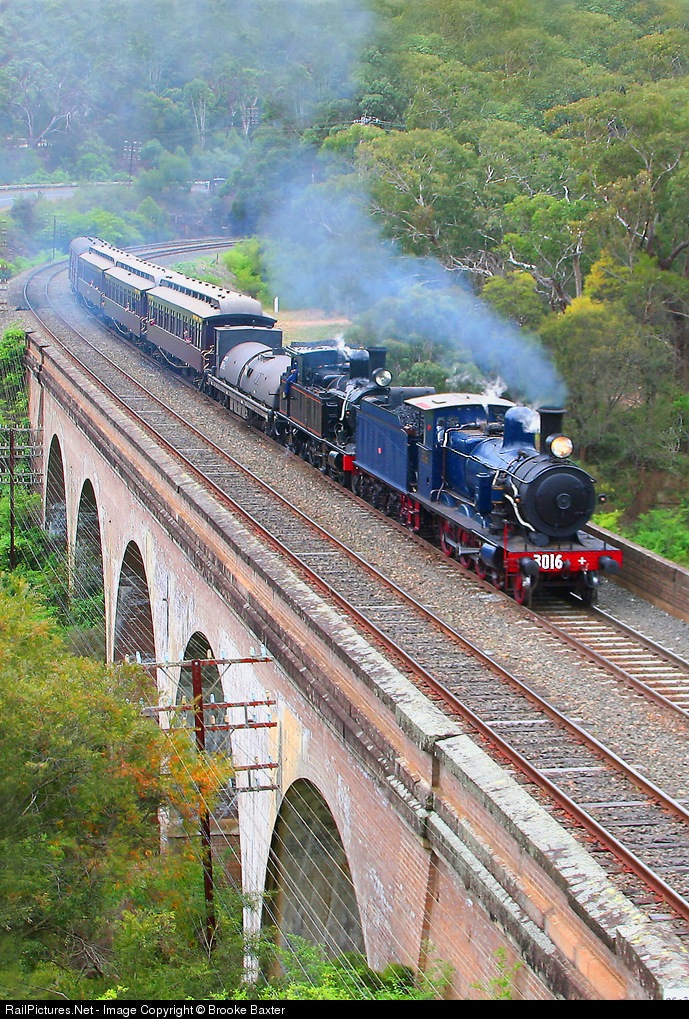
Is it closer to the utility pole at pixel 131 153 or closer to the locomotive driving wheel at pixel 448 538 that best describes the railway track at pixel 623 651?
the locomotive driving wheel at pixel 448 538

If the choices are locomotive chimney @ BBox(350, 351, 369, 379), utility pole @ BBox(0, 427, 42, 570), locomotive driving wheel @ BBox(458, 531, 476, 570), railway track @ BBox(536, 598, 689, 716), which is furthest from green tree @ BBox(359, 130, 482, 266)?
railway track @ BBox(536, 598, 689, 716)

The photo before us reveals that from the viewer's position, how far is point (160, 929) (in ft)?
37.6

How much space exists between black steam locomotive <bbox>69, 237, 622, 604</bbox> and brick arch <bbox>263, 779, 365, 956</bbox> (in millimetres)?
4456

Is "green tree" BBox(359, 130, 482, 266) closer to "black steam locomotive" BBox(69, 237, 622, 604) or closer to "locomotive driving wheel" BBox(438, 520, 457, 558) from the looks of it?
"black steam locomotive" BBox(69, 237, 622, 604)

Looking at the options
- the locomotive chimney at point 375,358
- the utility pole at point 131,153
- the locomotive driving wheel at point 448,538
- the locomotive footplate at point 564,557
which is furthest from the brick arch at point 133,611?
the utility pole at point 131,153

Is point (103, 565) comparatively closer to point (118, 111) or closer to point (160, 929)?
point (160, 929)

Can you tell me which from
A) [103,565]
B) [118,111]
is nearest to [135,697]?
[103,565]

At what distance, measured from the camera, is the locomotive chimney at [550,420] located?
51.8ft

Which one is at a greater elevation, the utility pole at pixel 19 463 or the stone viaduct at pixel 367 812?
the stone viaduct at pixel 367 812

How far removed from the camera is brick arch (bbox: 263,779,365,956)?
12875 millimetres

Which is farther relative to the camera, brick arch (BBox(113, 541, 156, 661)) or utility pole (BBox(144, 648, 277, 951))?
brick arch (BBox(113, 541, 156, 661))

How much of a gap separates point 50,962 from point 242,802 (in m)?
4.04

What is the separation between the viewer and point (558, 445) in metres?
15.8

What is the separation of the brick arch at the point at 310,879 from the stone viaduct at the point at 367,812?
0.09ft
